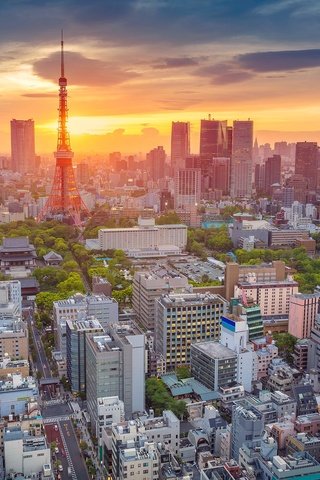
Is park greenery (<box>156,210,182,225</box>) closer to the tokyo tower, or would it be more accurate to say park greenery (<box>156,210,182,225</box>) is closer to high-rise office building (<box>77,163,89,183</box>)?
the tokyo tower

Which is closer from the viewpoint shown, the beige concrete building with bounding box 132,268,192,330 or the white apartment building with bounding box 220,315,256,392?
the white apartment building with bounding box 220,315,256,392

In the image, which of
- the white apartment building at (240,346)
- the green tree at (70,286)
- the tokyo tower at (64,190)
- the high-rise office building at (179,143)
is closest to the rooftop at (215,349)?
the white apartment building at (240,346)

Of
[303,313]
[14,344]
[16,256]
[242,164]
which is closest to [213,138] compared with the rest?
[242,164]

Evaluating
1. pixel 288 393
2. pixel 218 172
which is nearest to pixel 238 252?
pixel 288 393

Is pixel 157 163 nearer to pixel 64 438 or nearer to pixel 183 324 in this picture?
pixel 183 324

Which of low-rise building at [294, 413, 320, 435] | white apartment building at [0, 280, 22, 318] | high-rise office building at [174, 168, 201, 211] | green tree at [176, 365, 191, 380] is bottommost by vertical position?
green tree at [176, 365, 191, 380]

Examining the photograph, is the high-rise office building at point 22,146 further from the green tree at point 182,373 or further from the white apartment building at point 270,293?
the green tree at point 182,373

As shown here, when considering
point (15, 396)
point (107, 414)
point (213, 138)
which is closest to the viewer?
point (107, 414)

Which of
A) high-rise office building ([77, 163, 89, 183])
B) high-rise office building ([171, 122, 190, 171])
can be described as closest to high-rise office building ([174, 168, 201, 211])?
high-rise office building ([77, 163, 89, 183])

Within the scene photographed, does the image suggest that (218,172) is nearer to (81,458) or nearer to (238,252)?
(238,252)
